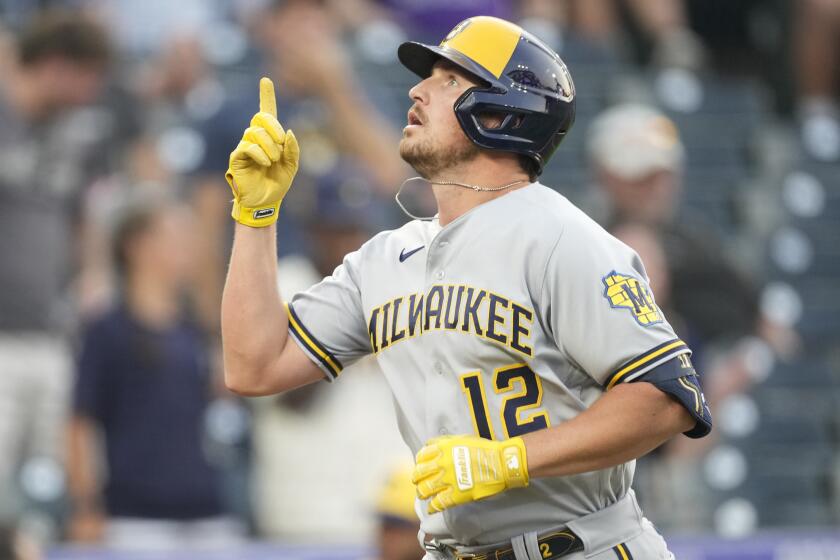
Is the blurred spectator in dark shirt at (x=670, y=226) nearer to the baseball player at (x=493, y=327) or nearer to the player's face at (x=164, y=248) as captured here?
the player's face at (x=164, y=248)

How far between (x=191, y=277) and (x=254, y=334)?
3.54 meters

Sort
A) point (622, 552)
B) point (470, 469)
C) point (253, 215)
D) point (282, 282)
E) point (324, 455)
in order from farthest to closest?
point (282, 282) → point (324, 455) → point (253, 215) → point (622, 552) → point (470, 469)

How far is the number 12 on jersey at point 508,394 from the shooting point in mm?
2982

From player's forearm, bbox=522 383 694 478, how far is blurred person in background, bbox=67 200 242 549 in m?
3.09

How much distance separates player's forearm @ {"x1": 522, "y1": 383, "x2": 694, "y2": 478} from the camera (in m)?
2.82

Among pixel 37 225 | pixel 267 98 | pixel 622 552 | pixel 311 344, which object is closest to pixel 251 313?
pixel 311 344

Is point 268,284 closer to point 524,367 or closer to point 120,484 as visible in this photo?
point 524,367

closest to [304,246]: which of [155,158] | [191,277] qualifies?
[191,277]

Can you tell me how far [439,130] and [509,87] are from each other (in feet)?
0.59

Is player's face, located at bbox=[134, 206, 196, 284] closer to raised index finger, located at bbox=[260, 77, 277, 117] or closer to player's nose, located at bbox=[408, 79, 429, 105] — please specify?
raised index finger, located at bbox=[260, 77, 277, 117]

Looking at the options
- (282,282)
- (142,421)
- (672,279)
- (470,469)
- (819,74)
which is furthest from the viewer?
(819,74)

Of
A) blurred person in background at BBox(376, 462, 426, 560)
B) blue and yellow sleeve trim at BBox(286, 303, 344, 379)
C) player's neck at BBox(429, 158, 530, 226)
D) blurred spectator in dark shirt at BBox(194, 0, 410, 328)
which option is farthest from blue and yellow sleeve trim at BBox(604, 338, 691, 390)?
blurred spectator in dark shirt at BBox(194, 0, 410, 328)

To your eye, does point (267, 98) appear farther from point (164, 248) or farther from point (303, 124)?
point (303, 124)

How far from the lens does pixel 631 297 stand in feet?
9.53
